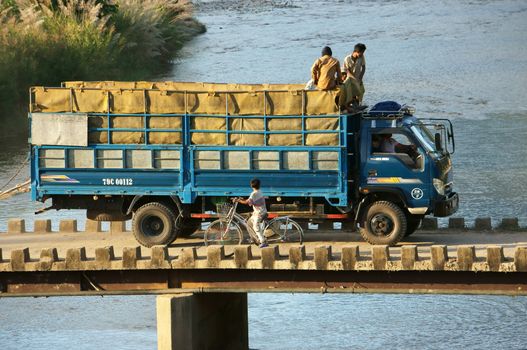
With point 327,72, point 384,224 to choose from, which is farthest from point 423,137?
point 327,72

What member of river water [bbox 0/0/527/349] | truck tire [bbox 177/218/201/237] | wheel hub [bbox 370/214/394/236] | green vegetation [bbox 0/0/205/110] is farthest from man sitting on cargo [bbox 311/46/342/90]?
green vegetation [bbox 0/0/205/110]

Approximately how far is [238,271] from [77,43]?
38.2 m

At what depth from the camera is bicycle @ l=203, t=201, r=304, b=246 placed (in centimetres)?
2597

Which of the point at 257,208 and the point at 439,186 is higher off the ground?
the point at 439,186

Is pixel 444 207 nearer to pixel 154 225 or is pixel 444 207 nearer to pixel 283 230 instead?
pixel 283 230

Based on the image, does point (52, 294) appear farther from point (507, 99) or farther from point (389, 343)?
point (507, 99)

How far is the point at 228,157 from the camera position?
26.1 meters

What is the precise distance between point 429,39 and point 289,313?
143 ft

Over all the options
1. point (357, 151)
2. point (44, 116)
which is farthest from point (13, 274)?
point (357, 151)

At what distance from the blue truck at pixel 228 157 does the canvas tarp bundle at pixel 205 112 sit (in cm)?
2

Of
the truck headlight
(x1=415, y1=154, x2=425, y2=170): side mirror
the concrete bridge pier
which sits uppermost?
(x1=415, y1=154, x2=425, y2=170): side mirror

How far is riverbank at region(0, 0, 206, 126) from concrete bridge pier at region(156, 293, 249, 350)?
29.0 metres

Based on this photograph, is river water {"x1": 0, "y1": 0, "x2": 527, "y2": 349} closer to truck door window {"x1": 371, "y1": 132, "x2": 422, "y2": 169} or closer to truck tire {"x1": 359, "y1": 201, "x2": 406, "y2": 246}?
truck tire {"x1": 359, "y1": 201, "x2": 406, "y2": 246}

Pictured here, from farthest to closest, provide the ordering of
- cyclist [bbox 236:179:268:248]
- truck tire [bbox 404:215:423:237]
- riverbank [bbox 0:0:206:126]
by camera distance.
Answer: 1. riverbank [bbox 0:0:206:126]
2. truck tire [bbox 404:215:423:237]
3. cyclist [bbox 236:179:268:248]
